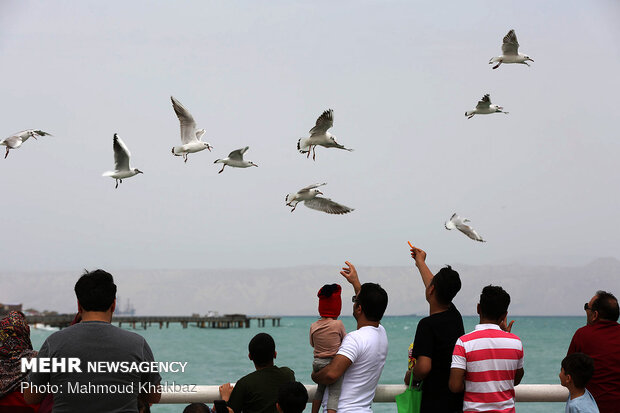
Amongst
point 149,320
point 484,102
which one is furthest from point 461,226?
point 149,320

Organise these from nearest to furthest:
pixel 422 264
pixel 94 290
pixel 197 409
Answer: pixel 94 290
pixel 197 409
pixel 422 264

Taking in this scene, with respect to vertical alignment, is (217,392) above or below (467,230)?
below

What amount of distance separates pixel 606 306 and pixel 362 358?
1933 millimetres

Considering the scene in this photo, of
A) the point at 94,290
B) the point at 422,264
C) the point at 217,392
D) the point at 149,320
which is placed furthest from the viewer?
the point at 149,320

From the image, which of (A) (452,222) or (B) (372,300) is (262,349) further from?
(A) (452,222)

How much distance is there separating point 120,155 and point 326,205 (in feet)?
10.4

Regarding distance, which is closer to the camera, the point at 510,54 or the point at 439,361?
the point at 439,361

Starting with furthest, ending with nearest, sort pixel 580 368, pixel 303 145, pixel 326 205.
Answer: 1. pixel 303 145
2. pixel 326 205
3. pixel 580 368

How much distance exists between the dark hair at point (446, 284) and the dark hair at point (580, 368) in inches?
38.7

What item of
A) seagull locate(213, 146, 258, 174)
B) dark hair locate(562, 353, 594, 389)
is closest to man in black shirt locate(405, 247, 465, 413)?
dark hair locate(562, 353, 594, 389)

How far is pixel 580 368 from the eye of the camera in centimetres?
490

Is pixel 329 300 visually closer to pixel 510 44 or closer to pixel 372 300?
pixel 372 300

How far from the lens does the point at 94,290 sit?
13.2 ft

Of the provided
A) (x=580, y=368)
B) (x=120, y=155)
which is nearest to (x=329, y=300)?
(x=580, y=368)
